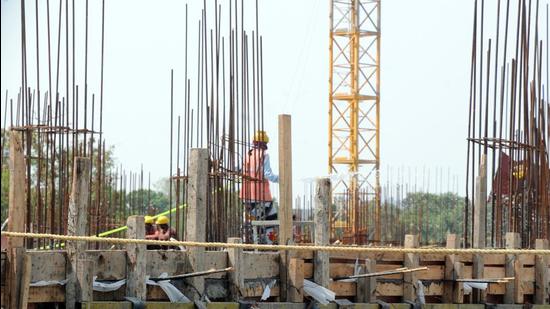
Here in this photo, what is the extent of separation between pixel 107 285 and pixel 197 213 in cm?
111

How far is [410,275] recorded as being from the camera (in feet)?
37.2

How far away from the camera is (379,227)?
30.2m

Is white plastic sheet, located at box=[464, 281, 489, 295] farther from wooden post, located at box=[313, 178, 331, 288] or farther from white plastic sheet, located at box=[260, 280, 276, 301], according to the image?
white plastic sheet, located at box=[260, 280, 276, 301]

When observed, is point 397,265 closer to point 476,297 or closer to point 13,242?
point 476,297

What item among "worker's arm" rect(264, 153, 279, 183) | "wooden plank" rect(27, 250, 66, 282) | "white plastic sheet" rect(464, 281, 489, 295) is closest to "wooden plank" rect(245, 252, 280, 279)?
"wooden plank" rect(27, 250, 66, 282)

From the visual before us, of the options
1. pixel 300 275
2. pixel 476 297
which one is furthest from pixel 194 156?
pixel 476 297

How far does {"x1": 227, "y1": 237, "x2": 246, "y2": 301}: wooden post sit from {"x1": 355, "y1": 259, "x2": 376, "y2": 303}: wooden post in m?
1.66

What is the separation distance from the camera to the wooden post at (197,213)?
9375 mm

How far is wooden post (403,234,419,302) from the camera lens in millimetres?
11344

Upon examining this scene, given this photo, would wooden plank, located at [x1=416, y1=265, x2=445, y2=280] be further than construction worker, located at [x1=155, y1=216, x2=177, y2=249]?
No

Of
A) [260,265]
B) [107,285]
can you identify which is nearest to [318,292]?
[260,265]

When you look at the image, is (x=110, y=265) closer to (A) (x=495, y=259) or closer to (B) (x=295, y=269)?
(B) (x=295, y=269)

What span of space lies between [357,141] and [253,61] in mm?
33676

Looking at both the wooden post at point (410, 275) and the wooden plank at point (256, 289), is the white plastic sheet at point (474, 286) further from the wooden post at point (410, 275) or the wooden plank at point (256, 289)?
the wooden plank at point (256, 289)
